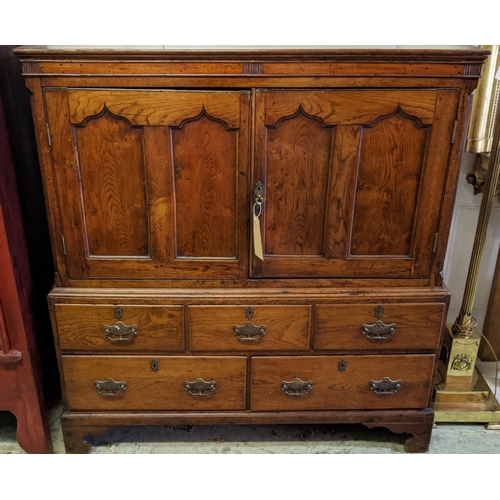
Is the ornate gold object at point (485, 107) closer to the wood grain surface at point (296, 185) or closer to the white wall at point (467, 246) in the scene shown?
the white wall at point (467, 246)

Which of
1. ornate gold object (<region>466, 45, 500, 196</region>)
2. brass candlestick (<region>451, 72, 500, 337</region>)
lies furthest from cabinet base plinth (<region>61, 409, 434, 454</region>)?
ornate gold object (<region>466, 45, 500, 196</region>)

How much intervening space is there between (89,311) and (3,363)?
372 millimetres

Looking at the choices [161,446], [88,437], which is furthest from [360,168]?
[88,437]

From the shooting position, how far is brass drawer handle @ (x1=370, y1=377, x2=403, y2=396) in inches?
76.5

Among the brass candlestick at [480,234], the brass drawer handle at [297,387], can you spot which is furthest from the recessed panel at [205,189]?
the brass candlestick at [480,234]

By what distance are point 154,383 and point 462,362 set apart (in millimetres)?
1278

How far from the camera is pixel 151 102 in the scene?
5.32 ft

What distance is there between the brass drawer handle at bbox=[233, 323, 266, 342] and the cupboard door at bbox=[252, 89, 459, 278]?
205 mm

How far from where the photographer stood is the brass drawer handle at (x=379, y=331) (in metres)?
1.87

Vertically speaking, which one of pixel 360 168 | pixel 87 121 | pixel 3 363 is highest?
pixel 87 121

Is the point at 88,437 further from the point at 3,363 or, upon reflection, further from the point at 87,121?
the point at 87,121

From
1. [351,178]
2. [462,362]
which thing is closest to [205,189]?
[351,178]

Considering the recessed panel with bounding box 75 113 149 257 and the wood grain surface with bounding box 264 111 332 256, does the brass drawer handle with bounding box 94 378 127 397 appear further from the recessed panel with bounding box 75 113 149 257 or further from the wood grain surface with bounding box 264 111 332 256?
the wood grain surface with bounding box 264 111 332 256

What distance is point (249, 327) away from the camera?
1.86 meters
